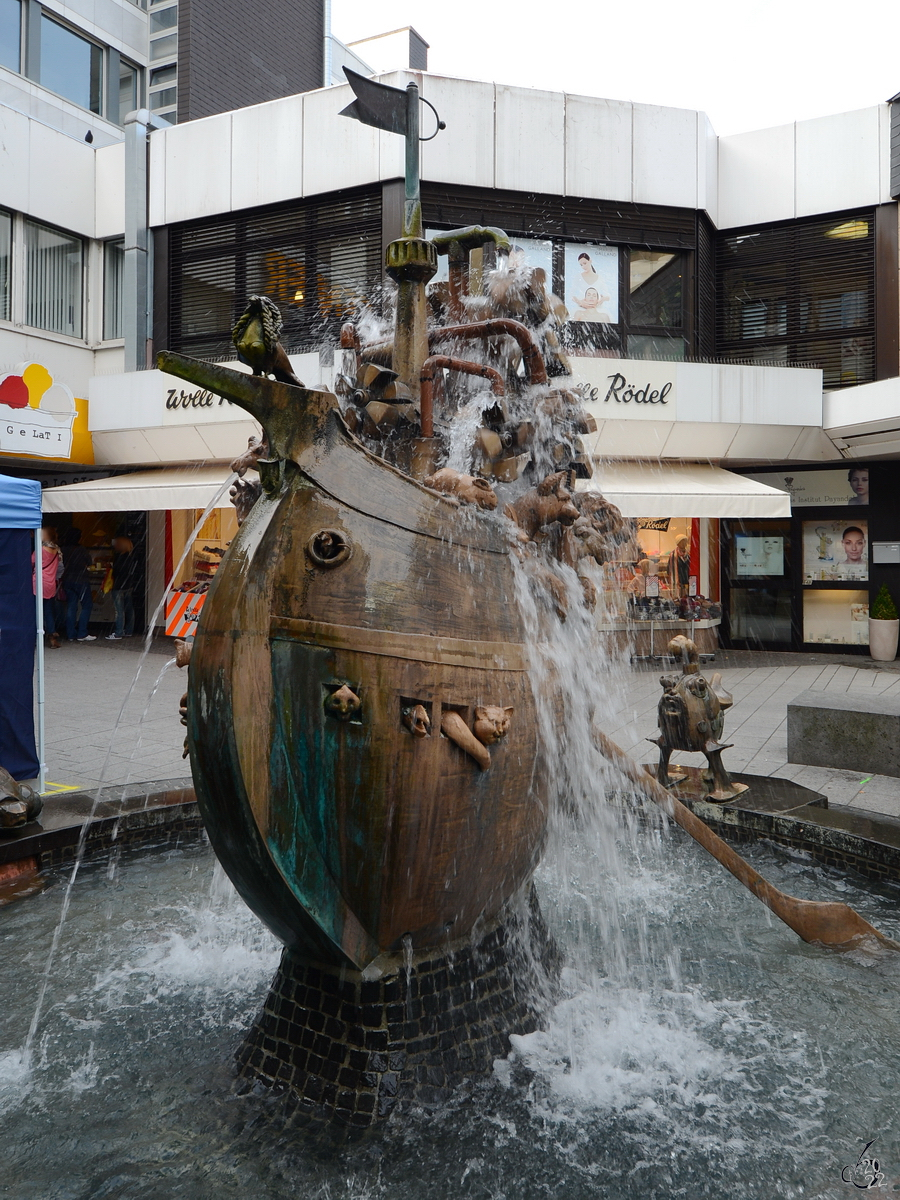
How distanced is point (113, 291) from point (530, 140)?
8753mm

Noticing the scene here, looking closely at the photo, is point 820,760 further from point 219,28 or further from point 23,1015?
point 219,28

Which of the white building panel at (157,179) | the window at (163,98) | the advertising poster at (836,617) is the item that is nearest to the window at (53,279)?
the white building panel at (157,179)

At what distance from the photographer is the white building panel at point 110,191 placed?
1695 centimetres

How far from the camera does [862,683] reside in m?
12.5

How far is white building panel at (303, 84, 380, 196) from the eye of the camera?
1405 centimetres

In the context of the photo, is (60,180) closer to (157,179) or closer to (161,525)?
(157,179)

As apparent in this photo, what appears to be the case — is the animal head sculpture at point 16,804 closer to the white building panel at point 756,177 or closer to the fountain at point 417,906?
the fountain at point 417,906

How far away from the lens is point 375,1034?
8.40ft

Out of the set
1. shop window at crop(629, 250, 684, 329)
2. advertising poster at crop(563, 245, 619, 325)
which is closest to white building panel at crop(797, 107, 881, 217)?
shop window at crop(629, 250, 684, 329)

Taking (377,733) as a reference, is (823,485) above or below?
above

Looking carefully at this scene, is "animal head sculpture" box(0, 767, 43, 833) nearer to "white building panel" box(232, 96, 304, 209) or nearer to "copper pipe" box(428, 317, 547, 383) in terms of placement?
"copper pipe" box(428, 317, 547, 383)

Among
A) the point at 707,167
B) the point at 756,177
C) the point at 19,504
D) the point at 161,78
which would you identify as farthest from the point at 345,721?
the point at 161,78

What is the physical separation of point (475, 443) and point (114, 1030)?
2320 millimetres

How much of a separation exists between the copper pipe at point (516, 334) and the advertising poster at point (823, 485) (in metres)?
14.3
